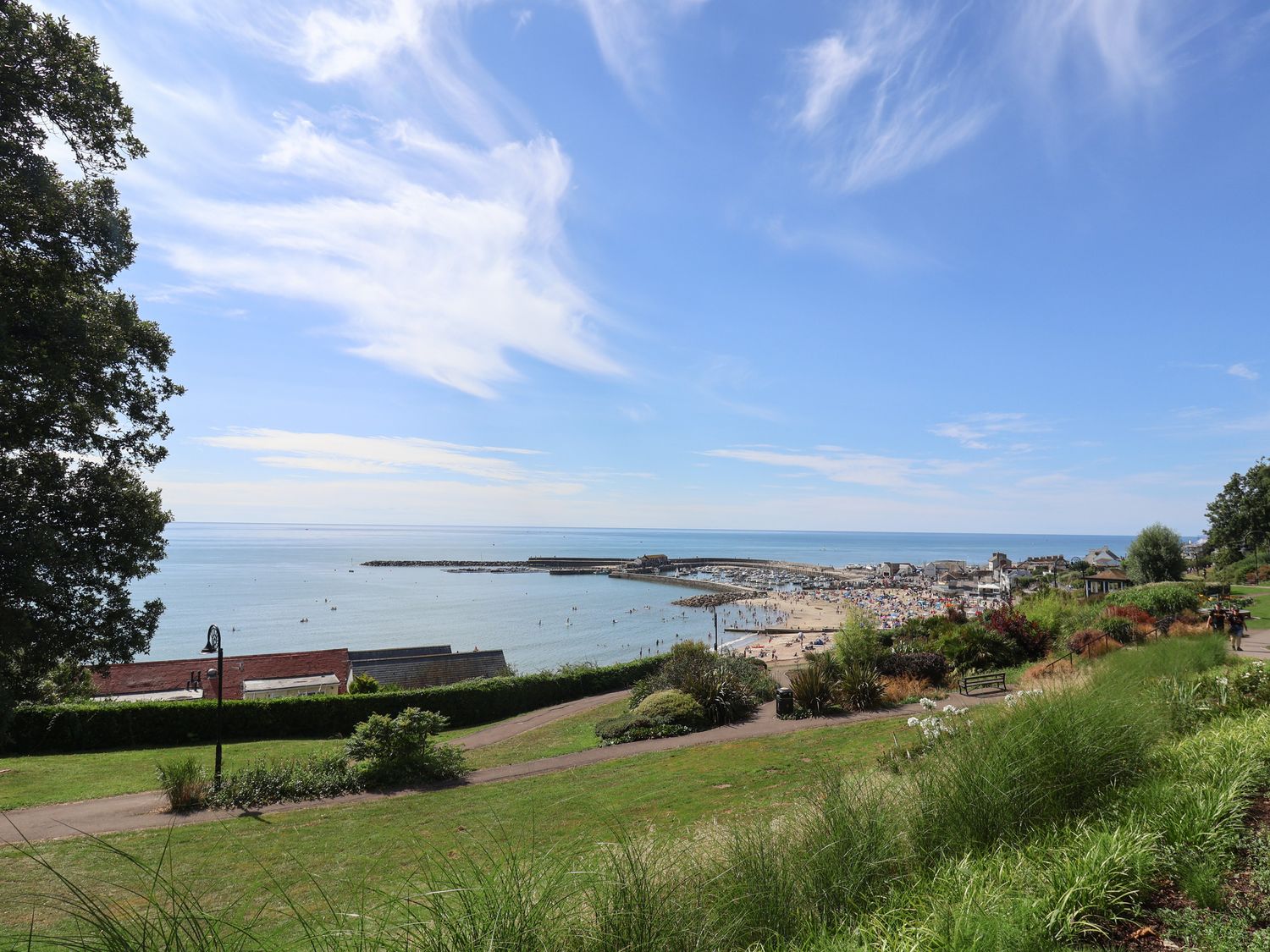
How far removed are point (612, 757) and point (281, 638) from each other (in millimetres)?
67977

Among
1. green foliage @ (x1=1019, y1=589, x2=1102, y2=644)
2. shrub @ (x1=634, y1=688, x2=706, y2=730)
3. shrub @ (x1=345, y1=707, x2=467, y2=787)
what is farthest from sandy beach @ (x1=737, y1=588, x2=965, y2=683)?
shrub @ (x1=345, y1=707, x2=467, y2=787)

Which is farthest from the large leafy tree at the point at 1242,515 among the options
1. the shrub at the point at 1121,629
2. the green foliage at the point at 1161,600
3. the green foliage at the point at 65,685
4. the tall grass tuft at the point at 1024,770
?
the green foliage at the point at 65,685

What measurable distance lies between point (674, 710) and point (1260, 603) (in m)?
33.3

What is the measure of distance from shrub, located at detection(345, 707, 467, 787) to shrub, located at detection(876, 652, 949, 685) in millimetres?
12471

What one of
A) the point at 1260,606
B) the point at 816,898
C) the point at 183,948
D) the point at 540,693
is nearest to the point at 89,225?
the point at 183,948

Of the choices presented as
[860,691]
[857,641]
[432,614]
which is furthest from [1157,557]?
[432,614]

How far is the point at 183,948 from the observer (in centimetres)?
258

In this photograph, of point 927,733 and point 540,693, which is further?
point 540,693

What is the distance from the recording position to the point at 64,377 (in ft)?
37.1

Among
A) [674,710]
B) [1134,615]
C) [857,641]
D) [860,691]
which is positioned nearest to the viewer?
[860,691]

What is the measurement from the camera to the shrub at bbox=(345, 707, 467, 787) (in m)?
14.8

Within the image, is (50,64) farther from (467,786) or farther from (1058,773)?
(1058,773)

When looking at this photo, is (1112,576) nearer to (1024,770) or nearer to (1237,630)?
(1237,630)

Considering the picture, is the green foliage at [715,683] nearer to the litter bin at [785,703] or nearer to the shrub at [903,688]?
the litter bin at [785,703]
